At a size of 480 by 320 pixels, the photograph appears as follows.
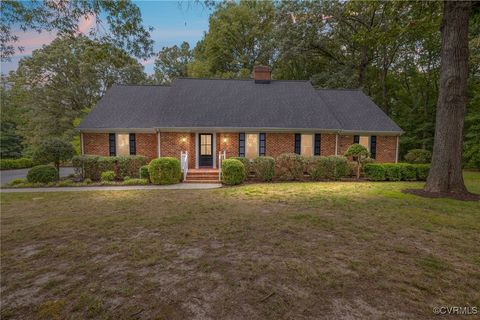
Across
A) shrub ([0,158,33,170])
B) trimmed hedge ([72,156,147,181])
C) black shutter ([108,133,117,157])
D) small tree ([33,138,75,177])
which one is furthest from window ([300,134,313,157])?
shrub ([0,158,33,170])

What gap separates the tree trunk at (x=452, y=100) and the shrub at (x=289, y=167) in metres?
5.18

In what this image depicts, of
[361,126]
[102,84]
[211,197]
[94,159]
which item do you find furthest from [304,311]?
[102,84]

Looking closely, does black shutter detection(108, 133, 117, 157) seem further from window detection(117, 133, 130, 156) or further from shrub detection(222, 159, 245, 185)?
shrub detection(222, 159, 245, 185)

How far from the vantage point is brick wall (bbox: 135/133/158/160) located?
14.9m

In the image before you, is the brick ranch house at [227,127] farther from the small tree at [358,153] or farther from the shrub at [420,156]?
the small tree at [358,153]

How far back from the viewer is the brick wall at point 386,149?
15844 millimetres

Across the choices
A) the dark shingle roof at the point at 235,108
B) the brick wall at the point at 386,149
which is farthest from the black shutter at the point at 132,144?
the brick wall at the point at 386,149

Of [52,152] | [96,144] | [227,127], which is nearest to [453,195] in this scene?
[227,127]

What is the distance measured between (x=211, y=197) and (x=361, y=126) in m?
12.0

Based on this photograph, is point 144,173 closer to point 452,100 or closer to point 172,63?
point 452,100

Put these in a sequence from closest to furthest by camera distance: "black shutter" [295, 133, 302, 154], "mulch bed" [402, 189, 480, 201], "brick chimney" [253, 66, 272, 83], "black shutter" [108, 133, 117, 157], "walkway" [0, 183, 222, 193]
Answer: "mulch bed" [402, 189, 480, 201]
"walkway" [0, 183, 222, 193]
"black shutter" [295, 133, 302, 154]
"black shutter" [108, 133, 117, 157]
"brick chimney" [253, 66, 272, 83]

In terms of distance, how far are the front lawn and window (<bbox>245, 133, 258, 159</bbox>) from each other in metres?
7.71

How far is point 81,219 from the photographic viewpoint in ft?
19.2

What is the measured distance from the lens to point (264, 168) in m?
11.7
